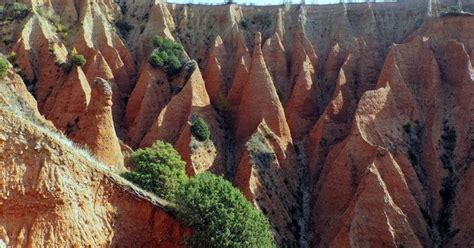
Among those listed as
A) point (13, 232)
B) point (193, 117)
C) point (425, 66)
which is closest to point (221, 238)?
point (13, 232)

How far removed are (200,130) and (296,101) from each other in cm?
967

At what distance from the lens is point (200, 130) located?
44.1 metres

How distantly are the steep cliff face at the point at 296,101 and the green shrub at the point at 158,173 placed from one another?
3263 millimetres

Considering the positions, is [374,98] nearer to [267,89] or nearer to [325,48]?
[267,89]

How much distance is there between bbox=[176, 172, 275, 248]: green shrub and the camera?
2569cm

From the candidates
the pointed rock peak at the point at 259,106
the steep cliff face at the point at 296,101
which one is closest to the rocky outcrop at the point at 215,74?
the steep cliff face at the point at 296,101

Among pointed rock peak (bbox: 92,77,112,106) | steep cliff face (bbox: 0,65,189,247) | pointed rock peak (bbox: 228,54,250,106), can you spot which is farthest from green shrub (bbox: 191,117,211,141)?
steep cliff face (bbox: 0,65,189,247)

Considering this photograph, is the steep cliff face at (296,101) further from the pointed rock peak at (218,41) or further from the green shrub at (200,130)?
the green shrub at (200,130)

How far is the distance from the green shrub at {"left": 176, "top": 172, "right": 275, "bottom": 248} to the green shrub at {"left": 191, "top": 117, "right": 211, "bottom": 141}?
1671 cm

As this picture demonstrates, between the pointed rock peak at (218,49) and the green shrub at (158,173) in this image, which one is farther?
the pointed rock peak at (218,49)

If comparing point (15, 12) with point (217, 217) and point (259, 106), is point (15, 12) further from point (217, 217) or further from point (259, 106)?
point (217, 217)

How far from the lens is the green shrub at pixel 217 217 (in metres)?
25.7

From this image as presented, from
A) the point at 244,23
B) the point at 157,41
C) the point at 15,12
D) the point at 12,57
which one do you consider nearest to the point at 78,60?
the point at 12,57

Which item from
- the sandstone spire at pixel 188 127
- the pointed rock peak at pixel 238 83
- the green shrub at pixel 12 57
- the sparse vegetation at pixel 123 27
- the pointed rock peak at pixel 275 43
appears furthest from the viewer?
the sparse vegetation at pixel 123 27
